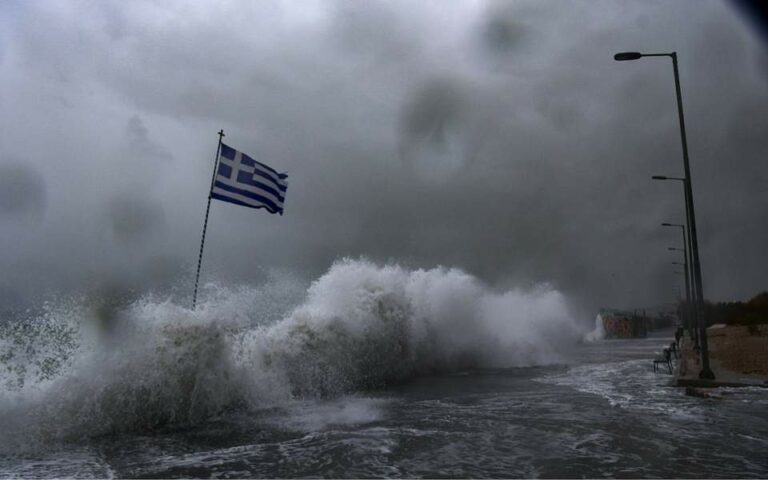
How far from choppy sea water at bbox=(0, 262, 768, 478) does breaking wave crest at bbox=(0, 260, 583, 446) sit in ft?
0.12

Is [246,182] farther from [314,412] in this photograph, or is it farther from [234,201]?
[314,412]

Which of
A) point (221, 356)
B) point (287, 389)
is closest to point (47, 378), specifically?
point (221, 356)

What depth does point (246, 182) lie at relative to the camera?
13.4 metres

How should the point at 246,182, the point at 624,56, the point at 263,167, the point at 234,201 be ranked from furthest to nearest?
the point at 624,56 < the point at 263,167 < the point at 246,182 < the point at 234,201

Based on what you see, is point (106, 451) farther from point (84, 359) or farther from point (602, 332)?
point (602, 332)

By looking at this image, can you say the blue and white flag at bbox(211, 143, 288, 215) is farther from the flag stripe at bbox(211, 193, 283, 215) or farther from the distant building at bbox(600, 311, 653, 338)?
the distant building at bbox(600, 311, 653, 338)

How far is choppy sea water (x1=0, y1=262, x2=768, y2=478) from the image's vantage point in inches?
269

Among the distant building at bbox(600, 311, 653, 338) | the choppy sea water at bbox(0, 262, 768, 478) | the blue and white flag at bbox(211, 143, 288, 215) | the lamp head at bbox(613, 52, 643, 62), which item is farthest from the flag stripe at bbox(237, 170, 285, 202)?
the distant building at bbox(600, 311, 653, 338)

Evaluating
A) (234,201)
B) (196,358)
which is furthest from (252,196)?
(196,358)

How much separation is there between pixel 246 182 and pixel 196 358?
443 centimetres

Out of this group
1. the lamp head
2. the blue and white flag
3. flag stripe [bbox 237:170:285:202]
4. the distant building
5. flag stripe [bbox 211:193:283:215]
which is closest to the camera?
flag stripe [bbox 211:193:283:215]

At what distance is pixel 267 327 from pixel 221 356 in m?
3.97

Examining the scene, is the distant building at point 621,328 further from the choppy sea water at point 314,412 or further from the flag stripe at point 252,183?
the flag stripe at point 252,183

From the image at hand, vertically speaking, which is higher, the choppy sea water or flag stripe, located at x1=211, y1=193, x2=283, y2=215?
flag stripe, located at x1=211, y1=193, x2=283, y2=215
